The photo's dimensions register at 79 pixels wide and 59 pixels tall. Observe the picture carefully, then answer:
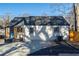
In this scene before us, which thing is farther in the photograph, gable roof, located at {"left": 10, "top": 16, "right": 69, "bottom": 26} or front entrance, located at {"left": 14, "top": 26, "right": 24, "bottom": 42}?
gable roof, located at {"left": 10, "top": 16, "right": 69, "bottom": 26}

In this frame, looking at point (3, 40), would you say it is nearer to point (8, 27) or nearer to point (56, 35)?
point (8, 27)

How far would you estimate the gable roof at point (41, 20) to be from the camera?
239 centimetres

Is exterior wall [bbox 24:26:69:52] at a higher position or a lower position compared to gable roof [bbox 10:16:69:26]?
lower

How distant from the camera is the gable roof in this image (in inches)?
94.1

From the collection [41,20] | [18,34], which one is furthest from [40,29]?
[18,34]

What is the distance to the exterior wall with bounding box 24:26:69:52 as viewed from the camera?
228 cm

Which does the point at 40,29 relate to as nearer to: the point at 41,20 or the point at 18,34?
the point at 41,20

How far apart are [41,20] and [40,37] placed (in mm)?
324

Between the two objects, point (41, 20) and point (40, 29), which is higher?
point (41, 20)

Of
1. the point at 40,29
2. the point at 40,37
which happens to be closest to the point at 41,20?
the point at 40,29

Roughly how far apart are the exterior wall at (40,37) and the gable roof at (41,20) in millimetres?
81

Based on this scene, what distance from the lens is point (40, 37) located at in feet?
7.48

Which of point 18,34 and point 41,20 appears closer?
point 18,34

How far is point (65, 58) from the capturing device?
1.93 metres
